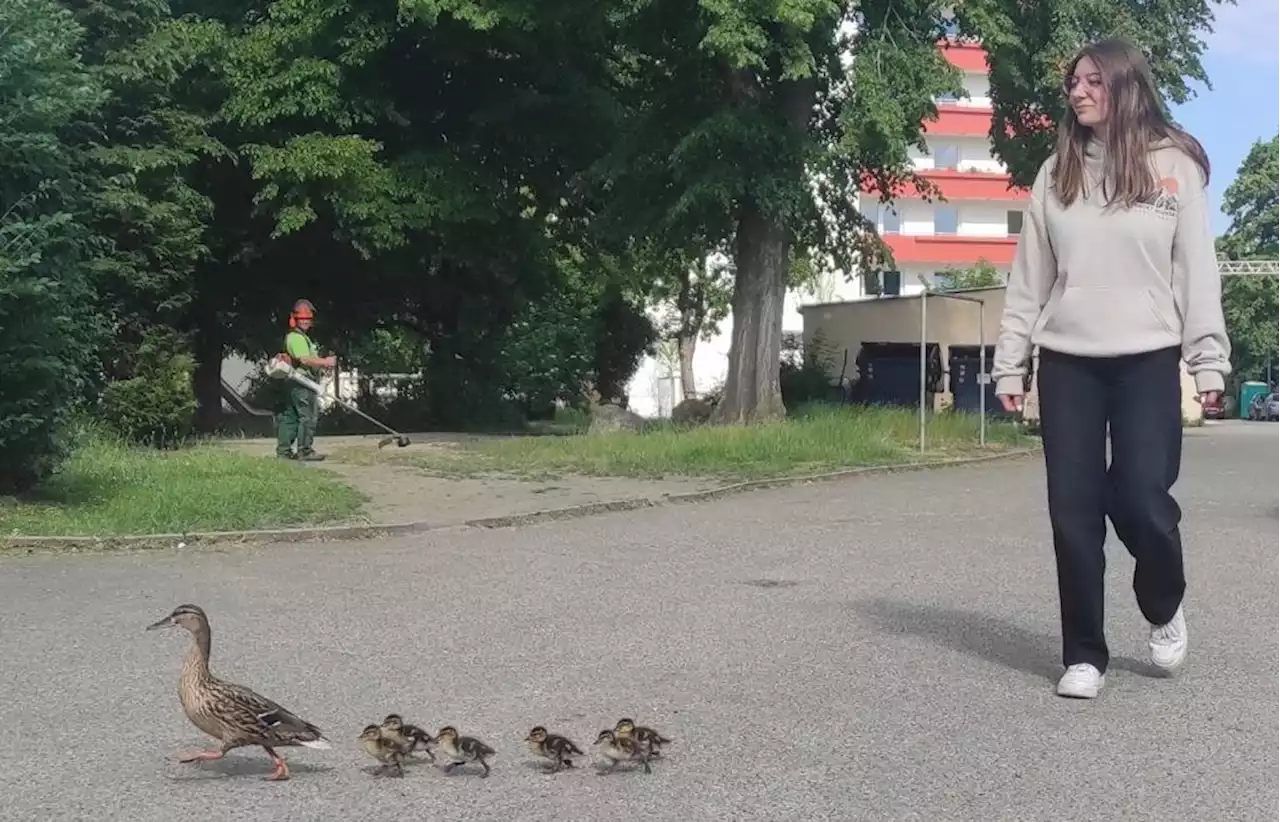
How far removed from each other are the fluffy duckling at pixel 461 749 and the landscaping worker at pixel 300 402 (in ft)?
39.1

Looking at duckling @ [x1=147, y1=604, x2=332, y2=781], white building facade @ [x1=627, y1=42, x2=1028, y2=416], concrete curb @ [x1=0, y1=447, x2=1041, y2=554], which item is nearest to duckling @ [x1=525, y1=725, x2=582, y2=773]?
duckling @ [x1=147, y1=604, x2=332, y2=781]

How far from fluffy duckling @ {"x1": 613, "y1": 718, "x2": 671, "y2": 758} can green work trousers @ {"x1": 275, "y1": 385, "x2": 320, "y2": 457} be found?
1231cm

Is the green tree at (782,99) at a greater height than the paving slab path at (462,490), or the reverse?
the green tree at (782,99)

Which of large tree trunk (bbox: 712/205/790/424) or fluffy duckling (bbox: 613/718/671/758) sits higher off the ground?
large tree trunk (bbox: 712/205/790/424)

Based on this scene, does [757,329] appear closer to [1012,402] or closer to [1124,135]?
[1012,402]

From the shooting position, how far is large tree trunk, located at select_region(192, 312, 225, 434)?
25656 mm

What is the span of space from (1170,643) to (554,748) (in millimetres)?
2639

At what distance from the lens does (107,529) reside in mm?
11000

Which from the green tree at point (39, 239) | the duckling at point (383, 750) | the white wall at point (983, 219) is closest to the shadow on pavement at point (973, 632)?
the duckling at point (383, 750)

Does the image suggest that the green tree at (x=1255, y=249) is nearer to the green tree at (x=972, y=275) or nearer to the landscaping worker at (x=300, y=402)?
the green tree at (x=972, y=275)

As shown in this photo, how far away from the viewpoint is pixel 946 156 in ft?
280

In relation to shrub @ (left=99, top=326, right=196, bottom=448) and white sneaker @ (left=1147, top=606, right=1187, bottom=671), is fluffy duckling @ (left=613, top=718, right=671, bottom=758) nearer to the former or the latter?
white sneaker @ (left=1147, top=606, right=1187, bottom=671)

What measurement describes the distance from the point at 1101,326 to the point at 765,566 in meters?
4.26

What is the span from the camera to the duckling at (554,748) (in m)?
4.98
